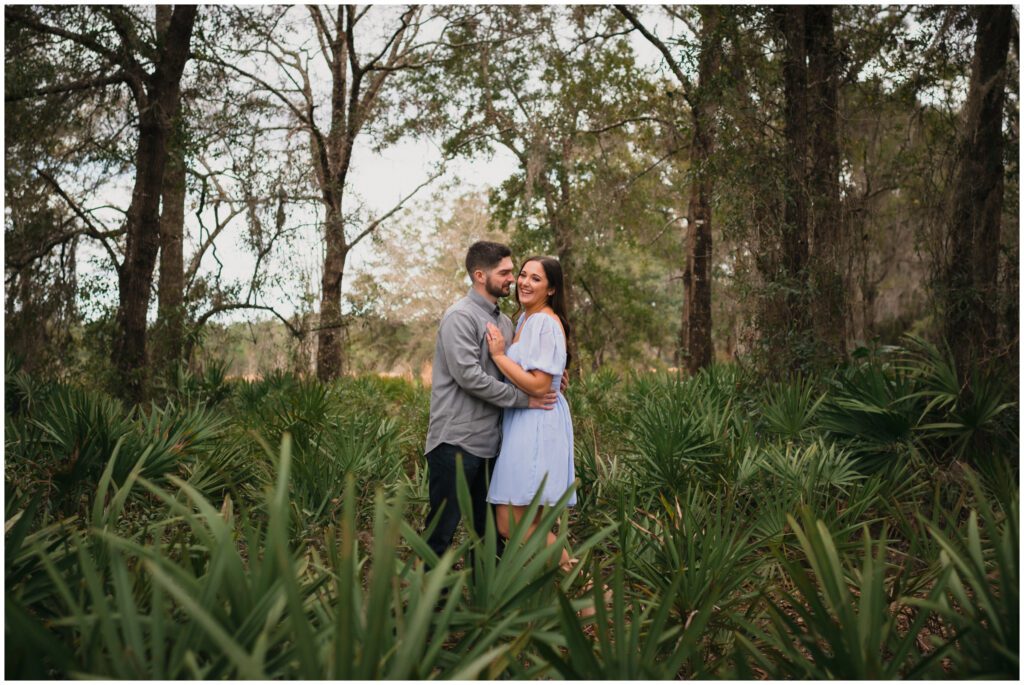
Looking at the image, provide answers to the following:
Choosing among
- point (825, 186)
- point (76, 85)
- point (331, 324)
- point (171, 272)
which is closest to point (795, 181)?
point (825, 186)

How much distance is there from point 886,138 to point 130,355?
1865cm

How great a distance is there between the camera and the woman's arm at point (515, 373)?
13.1 ft

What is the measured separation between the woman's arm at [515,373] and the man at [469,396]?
0.17ft

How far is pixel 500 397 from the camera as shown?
4008 millimetres

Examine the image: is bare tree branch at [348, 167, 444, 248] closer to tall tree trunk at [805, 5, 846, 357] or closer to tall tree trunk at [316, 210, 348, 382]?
tall tree trunk at [316, 210, 348, 382]

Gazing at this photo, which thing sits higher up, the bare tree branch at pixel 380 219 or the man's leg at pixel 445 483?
the bare tree branch at pixel 380 219

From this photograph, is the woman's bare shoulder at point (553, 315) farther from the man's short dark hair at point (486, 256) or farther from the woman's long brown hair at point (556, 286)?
the man's short dark hair at point (486, 256)

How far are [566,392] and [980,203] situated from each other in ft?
18.4

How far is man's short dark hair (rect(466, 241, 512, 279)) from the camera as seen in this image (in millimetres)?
4207

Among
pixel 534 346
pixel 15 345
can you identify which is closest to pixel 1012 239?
pixel 534 346

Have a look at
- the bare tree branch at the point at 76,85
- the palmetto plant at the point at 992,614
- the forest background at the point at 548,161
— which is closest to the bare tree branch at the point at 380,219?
the forest background at the point at 548,161

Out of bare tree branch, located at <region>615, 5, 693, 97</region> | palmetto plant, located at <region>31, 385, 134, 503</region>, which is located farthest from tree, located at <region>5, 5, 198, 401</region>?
bare tree branch, located at <region>615, 5, 693, 97</region>

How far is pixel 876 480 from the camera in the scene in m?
5.01

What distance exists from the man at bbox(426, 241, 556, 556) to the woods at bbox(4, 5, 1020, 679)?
2.40 ft
